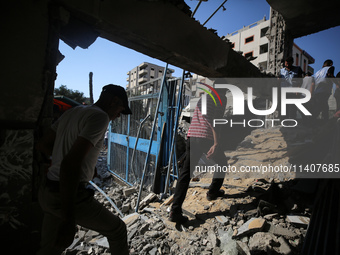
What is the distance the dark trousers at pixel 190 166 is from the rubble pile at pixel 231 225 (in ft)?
1.09

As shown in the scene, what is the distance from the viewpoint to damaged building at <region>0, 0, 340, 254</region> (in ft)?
4.52

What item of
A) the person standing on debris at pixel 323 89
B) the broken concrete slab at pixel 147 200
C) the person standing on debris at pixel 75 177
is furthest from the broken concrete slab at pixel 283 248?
the person standing on debris at pixel 323 89

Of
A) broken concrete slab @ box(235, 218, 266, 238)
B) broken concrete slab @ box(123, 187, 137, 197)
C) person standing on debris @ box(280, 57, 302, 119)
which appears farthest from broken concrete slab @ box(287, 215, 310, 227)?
broken concrete slab @ box(123, 187, 137, 197)

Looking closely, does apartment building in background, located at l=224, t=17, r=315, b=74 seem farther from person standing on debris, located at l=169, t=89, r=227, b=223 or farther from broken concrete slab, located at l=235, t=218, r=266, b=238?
broken concrete slab, located at l=235, t=218, r=266, b=238

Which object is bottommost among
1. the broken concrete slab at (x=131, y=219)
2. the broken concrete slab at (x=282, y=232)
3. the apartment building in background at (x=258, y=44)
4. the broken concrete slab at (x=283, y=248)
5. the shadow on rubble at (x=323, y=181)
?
the broken concrete slab at (x=131, y=219)

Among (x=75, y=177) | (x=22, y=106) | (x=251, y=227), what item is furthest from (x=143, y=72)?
(x=75, y=177)

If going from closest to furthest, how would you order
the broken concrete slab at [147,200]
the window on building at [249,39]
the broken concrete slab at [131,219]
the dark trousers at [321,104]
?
the broken concrete slab at [131,219]
the broken concrete slab at [147,200]
the dark trousers at [321,104]
the window on building at [249,39]

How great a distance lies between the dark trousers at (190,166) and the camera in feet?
9.45

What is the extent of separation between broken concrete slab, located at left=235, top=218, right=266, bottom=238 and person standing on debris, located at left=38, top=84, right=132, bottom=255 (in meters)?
1.57

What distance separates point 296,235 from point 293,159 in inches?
87.2

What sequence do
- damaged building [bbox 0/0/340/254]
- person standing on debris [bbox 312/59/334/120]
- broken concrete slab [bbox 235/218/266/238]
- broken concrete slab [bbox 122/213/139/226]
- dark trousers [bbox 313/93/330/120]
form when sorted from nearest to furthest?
damaged building [bbox 0/0/340/254], broken concrete slab [bbox 235/218/266/238], broken concrete slab [bbox 122/213/139/226], person standing on debris [bbox 312/59/334/120], dark trousers [bbox 313/93/330/120]

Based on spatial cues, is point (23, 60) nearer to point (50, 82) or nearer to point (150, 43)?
point (50, 82)

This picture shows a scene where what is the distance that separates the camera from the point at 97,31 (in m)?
1.86

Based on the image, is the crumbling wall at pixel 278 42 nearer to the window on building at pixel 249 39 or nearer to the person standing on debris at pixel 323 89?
the person standing on debris at pixel 323 89
